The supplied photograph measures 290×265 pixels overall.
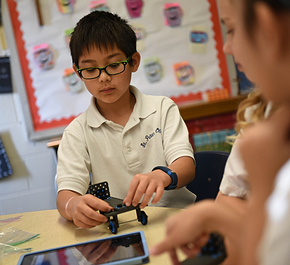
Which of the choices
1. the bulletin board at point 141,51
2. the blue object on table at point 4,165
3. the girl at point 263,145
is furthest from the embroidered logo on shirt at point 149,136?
the blue object on table at point 4,165

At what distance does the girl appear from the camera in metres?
0.23

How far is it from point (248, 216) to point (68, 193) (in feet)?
2.46

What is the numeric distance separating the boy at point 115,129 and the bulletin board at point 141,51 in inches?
44.0

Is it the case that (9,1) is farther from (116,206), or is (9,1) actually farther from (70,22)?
(116,206)

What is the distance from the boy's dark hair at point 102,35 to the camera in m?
1.05

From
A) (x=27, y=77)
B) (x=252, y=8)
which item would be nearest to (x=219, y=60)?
(x=27, y=77)

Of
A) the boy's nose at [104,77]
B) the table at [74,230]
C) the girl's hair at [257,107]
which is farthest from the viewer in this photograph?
the boy's nose at [104,77]

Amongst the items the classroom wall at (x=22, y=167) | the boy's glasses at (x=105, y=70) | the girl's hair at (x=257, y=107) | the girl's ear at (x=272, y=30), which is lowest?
the classroom wall at (x=22, y=167)

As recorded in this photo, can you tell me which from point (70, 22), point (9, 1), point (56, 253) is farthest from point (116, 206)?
point (9, 1)

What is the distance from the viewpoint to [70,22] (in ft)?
7.30

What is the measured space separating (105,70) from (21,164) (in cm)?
149

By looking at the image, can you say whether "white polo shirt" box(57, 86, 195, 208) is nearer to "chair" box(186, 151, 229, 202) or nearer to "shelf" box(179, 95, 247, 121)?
"chair" box(186, 151, 229, 202)

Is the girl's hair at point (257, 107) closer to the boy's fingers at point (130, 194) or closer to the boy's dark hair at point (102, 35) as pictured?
the boy's fingers at point (130, 194)

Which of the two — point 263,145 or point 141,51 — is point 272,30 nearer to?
point 263,145
